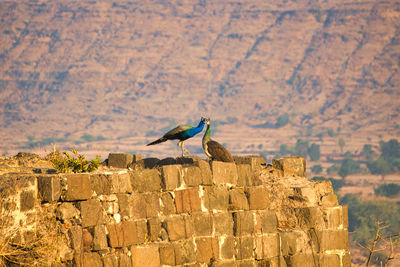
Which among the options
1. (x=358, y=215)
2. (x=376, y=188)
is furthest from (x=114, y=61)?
(x=358, y=215)

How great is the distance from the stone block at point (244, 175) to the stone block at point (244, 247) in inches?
32.1

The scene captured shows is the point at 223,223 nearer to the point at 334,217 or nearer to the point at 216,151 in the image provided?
the point at 216,151

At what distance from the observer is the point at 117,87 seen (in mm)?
178375

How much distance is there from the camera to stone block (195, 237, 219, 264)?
440 inches

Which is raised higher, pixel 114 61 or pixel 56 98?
pixel 114 61

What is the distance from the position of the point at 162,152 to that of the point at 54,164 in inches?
4131

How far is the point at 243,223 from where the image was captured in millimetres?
11852

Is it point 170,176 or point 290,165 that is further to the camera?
point 290,165

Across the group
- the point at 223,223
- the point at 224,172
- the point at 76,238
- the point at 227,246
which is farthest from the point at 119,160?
the point at 76,238

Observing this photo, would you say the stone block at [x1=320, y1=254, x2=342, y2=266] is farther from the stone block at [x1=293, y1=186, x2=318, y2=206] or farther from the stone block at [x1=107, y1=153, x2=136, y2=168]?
the stone block at [x1=107, y1=153, x2=136, y2=168]

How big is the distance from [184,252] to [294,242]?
2.36 metres

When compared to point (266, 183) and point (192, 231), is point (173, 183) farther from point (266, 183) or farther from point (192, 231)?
point (266, 183)

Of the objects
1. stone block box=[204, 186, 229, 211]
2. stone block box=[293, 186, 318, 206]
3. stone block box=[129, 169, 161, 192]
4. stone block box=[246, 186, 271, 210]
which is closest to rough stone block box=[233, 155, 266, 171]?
stone block box=[293, 186, 318, 206]

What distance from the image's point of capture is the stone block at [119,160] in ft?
42.4
